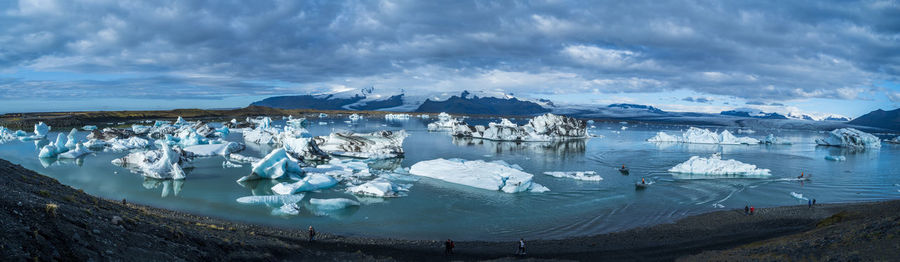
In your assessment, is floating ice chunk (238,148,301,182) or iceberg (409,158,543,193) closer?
iceberg (409,158,543,193)

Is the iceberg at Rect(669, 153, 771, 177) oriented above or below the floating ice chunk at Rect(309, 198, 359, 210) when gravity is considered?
above

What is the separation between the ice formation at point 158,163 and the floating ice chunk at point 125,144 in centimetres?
923

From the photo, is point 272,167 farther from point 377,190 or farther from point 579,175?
point 579,175

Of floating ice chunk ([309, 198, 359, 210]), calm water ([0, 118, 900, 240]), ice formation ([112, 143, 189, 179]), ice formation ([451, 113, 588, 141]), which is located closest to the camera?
calm water ([0, 118, 900, 240])

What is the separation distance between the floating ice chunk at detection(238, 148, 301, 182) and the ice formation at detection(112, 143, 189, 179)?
13.0 ft

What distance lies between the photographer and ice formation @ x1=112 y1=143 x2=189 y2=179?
2364cm

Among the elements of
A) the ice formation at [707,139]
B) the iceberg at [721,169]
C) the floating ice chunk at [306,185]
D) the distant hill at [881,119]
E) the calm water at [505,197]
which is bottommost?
the calm water at [505,197]

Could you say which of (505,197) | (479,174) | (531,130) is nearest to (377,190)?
(505,197)

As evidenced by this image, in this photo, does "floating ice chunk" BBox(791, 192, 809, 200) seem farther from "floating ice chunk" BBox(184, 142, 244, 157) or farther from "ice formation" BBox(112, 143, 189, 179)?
"floating ice chunk" BBox(184, 142, 244, 157)

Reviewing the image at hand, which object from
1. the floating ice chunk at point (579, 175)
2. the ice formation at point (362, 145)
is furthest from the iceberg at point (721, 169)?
the ice formation at point (362, 145)

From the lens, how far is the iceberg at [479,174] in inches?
885

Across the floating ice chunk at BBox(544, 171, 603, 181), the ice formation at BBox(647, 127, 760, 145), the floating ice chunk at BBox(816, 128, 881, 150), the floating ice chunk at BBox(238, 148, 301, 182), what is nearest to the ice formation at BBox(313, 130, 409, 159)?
the floating ice chunk at BBox(238, 148, 301, 182)

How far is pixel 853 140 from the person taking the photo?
55.5m

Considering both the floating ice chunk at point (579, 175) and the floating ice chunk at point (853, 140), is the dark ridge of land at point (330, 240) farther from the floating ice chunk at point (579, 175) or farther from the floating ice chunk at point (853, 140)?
the floating ice chunk at point (853, 140)
